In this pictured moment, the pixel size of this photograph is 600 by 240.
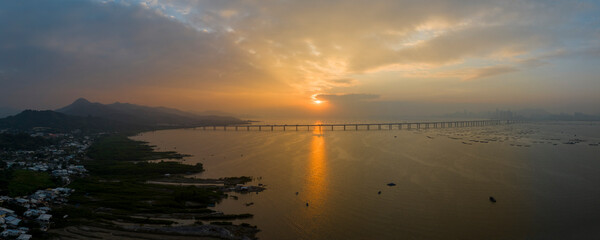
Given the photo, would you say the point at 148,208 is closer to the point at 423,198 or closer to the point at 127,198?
the point at 127,198

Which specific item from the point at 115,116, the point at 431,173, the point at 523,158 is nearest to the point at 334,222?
the point at 431,173

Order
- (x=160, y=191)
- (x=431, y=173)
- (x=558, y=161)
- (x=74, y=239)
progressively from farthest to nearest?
(x=558, y=161) → (x=431, y=173) → (x=160, y=191) → (x=74, y=239)

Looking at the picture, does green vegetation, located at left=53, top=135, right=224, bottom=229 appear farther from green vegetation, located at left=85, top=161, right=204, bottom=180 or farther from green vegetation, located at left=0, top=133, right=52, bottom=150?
green vegetation, located at left=0, top=133, right=52, bottom=150

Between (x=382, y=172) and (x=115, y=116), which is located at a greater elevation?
(x=115, y=116)

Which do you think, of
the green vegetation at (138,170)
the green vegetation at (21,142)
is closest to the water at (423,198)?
the green vegetation at (138,170)

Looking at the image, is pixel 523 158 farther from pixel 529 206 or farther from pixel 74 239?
pixel 74 239

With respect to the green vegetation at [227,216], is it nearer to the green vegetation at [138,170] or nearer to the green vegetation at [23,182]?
the green vegetation at [23,182]

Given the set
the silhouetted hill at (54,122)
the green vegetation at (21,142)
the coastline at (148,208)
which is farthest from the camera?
the silhouetted hill at (54,122)

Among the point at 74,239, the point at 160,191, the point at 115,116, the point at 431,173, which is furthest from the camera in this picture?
the point at 115,116
